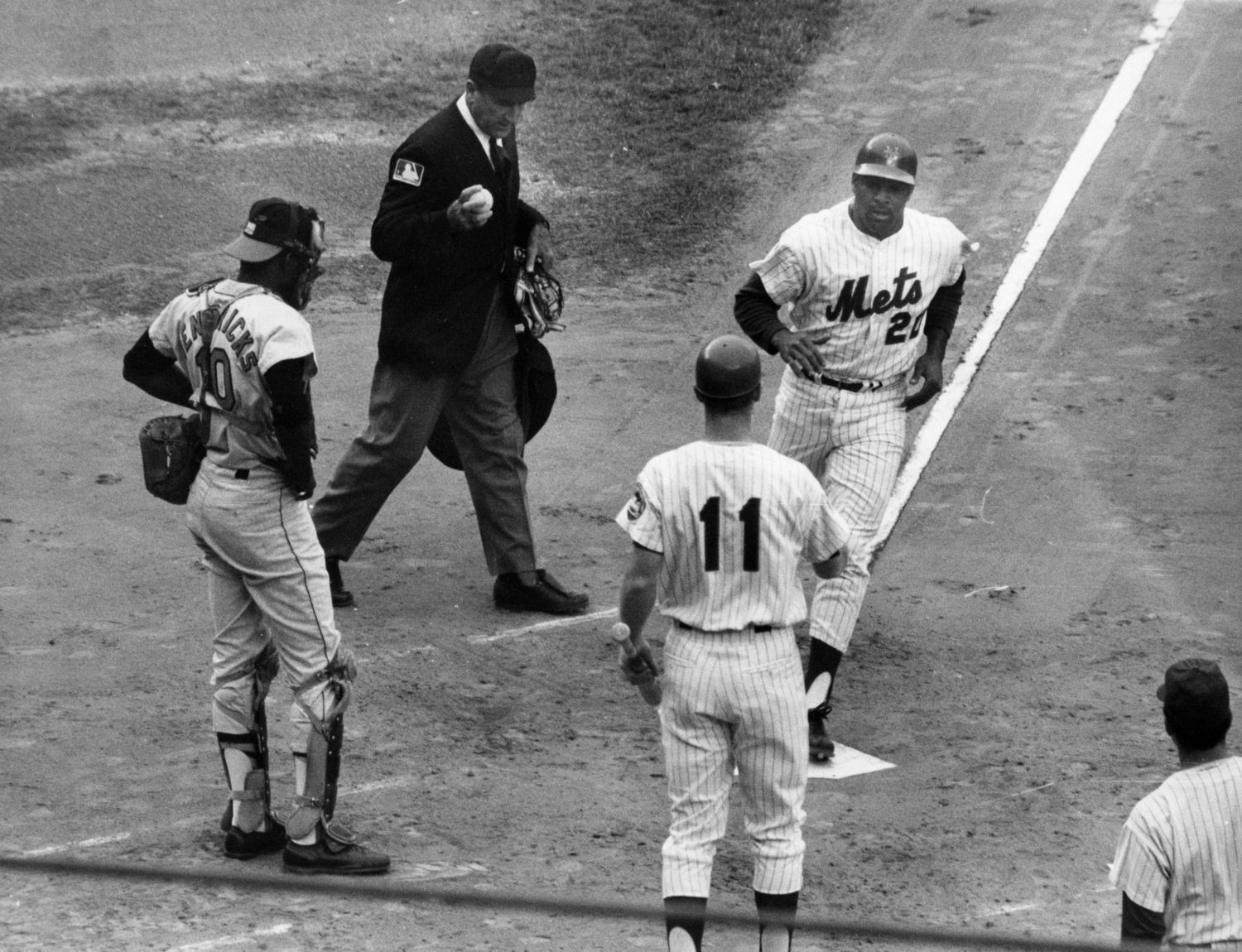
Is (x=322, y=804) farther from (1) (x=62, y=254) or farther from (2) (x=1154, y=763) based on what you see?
(1) (x=62, y=254)

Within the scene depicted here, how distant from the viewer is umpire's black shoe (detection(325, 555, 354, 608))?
7.43 m

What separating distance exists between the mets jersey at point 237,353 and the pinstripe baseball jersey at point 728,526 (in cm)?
→ 118

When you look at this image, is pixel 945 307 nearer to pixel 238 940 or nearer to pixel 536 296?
pixel 536 296

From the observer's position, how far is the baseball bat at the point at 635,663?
15.9ft

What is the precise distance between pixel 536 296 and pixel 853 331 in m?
1.49

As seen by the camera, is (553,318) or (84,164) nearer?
(553,318)

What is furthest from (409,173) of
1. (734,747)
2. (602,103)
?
(602,103)

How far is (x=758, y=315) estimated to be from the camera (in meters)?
6.73

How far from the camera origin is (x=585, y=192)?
1166cm

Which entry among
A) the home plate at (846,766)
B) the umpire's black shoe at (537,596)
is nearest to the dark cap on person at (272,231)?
the umpire's black shoe at (537,596)

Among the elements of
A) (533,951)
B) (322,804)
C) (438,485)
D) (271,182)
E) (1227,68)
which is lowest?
(533,951)

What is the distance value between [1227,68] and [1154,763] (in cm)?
783

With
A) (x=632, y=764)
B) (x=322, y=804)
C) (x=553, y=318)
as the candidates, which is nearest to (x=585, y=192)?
(x=553, y=318)

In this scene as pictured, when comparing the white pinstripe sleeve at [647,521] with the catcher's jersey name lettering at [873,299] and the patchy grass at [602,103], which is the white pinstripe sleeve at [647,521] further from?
the patchy grass at [602,103]
